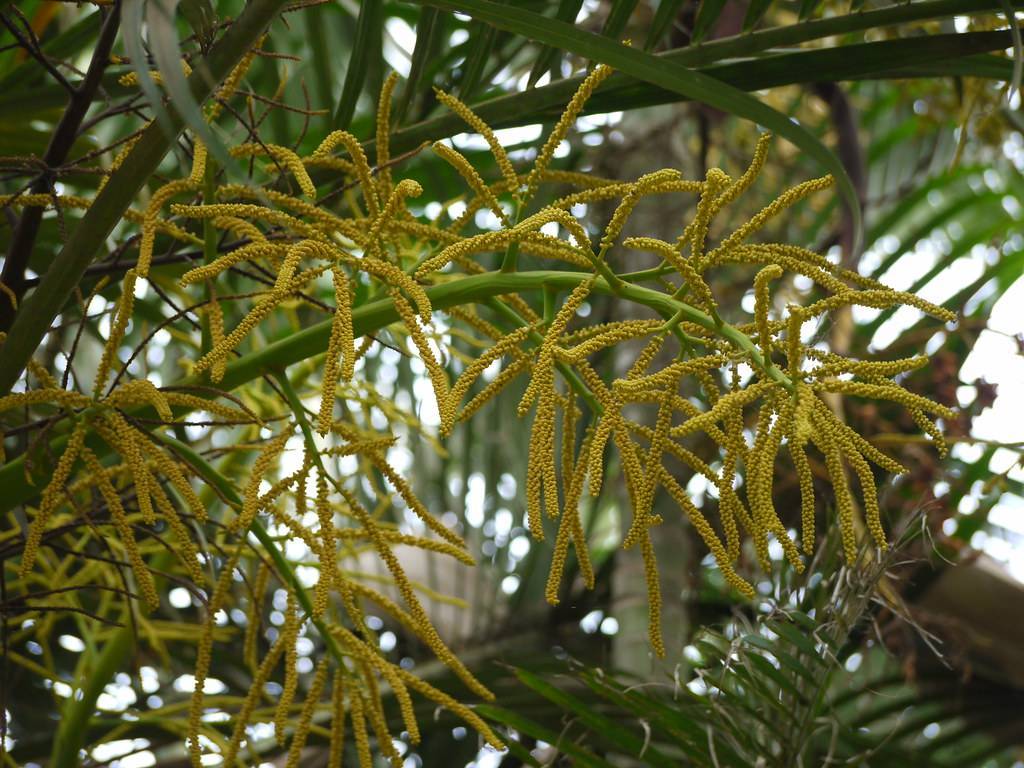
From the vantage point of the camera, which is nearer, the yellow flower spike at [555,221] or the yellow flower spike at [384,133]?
the yellow flower spike at [555,221]

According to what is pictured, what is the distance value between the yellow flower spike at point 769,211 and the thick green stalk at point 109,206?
33cm

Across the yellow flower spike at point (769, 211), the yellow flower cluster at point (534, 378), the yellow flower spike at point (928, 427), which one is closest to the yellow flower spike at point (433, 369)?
the yellow flower cluster at point (534, 378)

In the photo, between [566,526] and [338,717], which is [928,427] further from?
[338,717]

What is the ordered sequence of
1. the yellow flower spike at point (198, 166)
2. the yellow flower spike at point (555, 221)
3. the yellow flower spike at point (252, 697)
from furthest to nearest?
the yellow flower spike at point (252, 697) < the yellow flower spike at point (198, 166) < the yellow flower spike at point (555, 221)

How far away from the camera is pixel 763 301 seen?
Answer: 0.74 metres

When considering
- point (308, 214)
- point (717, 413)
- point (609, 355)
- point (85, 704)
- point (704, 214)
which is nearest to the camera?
point (717, 413)

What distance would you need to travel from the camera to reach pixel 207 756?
53.1 inches

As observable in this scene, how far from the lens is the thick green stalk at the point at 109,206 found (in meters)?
0.79

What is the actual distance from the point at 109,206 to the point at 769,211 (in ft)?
1.48

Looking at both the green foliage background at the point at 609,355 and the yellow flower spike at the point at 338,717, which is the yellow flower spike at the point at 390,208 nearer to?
the green foliage background at the point at 609,355

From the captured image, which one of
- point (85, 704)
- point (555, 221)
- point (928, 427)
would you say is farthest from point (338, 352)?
point (85, 704)

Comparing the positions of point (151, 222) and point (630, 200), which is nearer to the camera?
point (630, 200)

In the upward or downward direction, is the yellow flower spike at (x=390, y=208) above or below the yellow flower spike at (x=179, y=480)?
above

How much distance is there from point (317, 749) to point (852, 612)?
1.05 m
